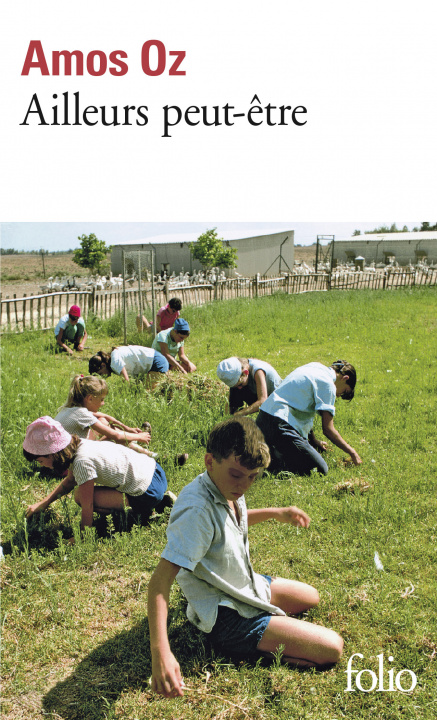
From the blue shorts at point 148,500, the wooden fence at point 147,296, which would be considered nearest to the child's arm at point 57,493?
the blue shorts at point 148,500

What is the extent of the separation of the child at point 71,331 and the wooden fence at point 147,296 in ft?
5.56

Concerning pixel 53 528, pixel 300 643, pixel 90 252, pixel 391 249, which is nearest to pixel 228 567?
pixel 300 643

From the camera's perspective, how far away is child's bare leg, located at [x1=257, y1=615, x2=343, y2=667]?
2.53 meters

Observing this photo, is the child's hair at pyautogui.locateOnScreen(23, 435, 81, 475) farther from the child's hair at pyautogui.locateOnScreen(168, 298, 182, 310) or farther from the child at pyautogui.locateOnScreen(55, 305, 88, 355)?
the child at pyautogui.locateOnScreen(55, 305, 88, 355)

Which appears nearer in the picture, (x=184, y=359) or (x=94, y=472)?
(x=94, y=472)

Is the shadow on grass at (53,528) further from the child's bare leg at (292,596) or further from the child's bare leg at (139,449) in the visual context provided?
the child's bare leg at (292,596)

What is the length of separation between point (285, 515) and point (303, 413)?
227cm

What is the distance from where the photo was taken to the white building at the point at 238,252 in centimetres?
4391

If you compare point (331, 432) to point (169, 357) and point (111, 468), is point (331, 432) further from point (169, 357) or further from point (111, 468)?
point (169, 357)

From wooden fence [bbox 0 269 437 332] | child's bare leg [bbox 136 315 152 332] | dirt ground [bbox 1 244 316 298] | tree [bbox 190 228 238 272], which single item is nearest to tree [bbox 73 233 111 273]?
dirt ground [bbox 1 244 316 298]

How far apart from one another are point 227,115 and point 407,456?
356 centimetres

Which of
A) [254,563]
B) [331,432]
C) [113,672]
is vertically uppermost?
[331,432]

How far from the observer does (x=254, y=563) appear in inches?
134

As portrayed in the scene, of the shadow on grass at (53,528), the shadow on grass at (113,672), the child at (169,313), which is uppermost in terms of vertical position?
the child at (169,313)
